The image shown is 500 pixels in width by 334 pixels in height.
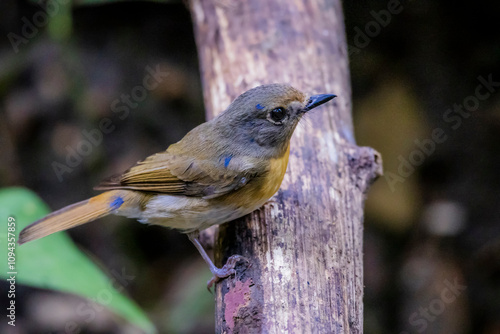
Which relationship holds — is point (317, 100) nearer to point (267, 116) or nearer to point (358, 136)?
point (267, 116)

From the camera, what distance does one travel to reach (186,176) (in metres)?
2.97

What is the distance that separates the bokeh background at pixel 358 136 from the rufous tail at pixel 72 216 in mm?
1584

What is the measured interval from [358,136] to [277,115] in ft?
6.90

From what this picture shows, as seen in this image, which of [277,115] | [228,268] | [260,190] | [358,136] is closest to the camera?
[228,268]

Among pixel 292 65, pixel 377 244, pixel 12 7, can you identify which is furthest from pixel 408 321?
pixel 12 7

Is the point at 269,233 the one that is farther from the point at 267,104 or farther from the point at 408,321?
the point at 408,321

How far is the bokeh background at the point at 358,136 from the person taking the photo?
4352 mm

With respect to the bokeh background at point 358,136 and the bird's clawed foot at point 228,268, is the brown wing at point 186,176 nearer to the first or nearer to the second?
the bird's clawed foot at point 228,268

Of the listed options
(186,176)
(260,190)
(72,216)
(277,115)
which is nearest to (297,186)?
(260,190)

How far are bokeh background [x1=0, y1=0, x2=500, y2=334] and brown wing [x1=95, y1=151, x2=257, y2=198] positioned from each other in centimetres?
163

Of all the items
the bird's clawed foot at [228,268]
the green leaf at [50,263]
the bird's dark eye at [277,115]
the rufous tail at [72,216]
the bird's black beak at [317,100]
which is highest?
the bird's black beak at [317,100]

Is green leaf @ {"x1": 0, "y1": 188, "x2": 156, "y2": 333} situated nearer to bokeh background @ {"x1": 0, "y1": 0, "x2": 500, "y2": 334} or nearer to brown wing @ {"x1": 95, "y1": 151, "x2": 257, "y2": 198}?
brown wing @ {"x1": 95, "y1": 151, "x2": 257, "y2": 198}

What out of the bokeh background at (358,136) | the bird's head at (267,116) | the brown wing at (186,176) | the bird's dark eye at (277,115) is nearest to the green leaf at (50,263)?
the brown wing at (186,176)

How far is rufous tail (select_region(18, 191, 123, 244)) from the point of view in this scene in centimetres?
283
